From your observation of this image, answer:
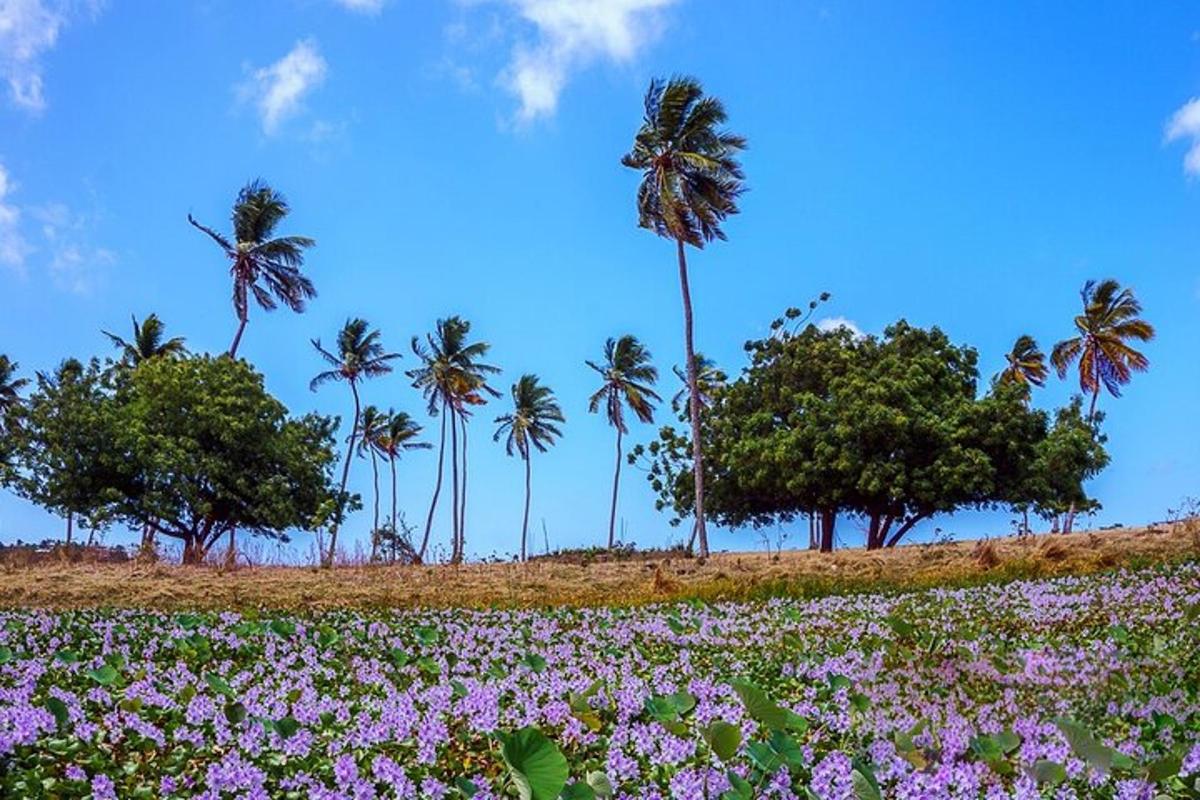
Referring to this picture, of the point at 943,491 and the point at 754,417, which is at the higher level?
the point at 754,417

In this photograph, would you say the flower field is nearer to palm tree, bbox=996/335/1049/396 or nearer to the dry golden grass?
the dry golden grass

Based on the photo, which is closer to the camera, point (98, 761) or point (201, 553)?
point (98, 761)

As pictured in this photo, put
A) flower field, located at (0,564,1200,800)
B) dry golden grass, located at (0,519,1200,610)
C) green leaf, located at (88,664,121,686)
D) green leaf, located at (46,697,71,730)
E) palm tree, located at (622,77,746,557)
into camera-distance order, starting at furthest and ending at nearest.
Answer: palm tree, located at (622,77,746,557) → dry golden grass, located at (0,519,1200,610) → green leaf, located at (88,664,121,686) → green leaf, located at (46,697,71,730) → flower field, located at (0,564,1200,800)

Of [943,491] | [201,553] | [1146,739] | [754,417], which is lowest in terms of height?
[1146,739]

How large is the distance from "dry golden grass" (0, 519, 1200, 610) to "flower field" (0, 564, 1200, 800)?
709 centimetres

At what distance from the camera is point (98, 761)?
3.91 m

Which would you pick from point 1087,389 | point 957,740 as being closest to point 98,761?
point 957,740

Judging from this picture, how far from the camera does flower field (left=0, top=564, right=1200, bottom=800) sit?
361cm

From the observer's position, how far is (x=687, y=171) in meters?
32.4

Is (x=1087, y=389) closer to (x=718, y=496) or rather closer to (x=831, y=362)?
(x=831, y=362)

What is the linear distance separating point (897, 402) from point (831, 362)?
13.1ft

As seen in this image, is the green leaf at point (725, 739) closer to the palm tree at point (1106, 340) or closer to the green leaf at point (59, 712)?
the green leaf at point (59, 712)

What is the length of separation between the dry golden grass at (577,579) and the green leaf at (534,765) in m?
12.2

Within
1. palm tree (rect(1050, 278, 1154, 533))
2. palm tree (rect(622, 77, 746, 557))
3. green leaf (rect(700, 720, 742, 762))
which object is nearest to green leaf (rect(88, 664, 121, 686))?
green leaf (rect(700, 720, 742, 762))
